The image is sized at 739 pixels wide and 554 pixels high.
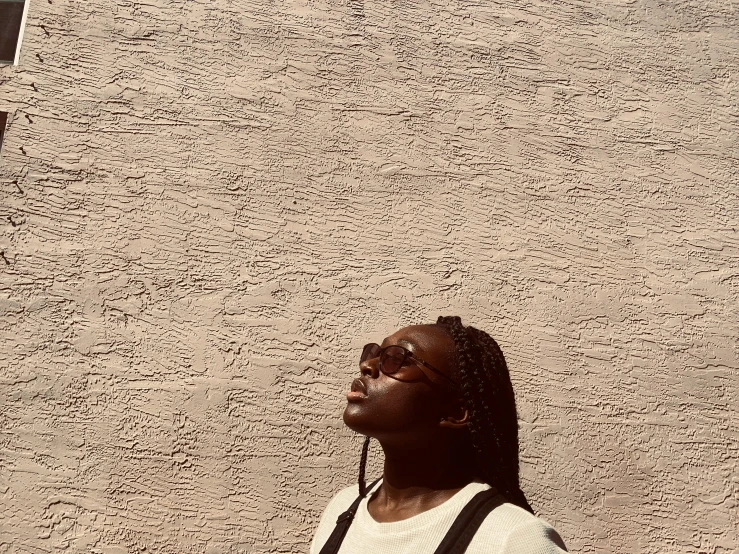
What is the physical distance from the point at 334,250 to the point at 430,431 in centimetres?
140

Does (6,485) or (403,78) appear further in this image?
(403,78)

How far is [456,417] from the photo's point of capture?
212 centimetres

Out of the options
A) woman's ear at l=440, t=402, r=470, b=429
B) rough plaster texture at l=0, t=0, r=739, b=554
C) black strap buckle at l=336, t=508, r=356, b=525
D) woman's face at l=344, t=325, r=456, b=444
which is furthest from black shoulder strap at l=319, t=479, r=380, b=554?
rough plaster texture at l=0, t=0, r=739, b=554

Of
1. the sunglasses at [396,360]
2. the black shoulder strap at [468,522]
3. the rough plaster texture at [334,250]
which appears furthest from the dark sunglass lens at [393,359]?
the rough plaster texture at [334,250]

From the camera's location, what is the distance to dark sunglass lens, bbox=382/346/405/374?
2.11 m

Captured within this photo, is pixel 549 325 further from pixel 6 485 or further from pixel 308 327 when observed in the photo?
pixel 6 485

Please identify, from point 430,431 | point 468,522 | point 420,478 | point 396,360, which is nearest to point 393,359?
point 396,360

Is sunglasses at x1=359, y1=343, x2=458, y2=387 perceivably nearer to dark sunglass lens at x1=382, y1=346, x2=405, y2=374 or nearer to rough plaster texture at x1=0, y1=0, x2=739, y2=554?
dark sunglass lens at x1=382, y1=346, x2=405, y2=374

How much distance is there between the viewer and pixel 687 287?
3.42 metres

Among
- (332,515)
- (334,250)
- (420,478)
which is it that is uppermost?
(420,478)

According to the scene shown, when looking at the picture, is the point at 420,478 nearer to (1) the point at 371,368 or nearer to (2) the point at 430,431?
(2) the point at 430,431

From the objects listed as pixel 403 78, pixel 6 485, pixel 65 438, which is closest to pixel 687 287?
pixel 403 78

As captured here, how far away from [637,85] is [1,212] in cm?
300

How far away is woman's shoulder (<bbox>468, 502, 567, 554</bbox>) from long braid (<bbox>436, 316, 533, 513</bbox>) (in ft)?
0.69
